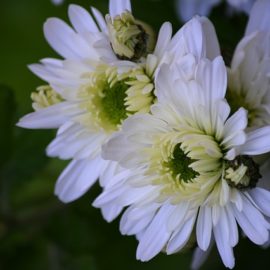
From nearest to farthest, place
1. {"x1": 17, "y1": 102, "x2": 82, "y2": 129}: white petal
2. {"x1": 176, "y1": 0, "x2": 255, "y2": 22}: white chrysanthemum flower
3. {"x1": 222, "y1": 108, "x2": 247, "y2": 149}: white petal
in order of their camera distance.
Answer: {"x1": 222, "y1": 108, "x2": 247, "y2": 149}: white petal, {"x1": 17, "y1": 102, "x2": 82, "y2": 129}: white petal, {"x1": 176, "y1": 0, "x2": 255, "y2": 22}: white chrysanthemum flower

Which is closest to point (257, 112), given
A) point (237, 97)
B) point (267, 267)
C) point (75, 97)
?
point (237, 97)

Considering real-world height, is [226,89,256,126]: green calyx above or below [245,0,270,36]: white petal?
below

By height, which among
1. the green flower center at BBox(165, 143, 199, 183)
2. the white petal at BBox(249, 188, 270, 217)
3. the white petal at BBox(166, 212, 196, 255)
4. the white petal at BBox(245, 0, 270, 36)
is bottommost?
the white petal at BBox(166, 212, 196, 255)

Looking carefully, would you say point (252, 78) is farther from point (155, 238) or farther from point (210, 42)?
point (155, 238)

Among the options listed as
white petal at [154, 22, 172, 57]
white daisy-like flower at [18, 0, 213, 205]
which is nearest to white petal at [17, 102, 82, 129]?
white daisy-like flower at [18, 0, 213, 205]

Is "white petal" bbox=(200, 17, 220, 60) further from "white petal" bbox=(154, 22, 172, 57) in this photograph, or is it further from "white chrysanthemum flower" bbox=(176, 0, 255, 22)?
"white chrysanthemum flower" bbox=(176, 0, 255, 22)

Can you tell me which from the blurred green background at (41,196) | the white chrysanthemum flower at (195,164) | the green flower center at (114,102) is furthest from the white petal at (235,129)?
the blurred green background at (41,196)
